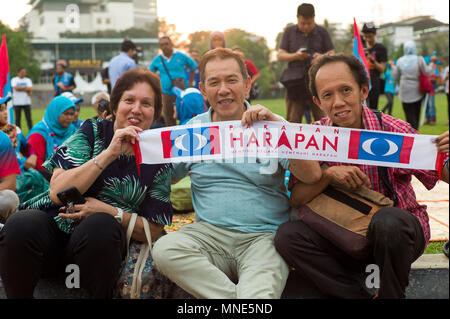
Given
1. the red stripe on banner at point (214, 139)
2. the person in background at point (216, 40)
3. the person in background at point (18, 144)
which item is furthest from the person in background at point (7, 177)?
the person in background at point (216, 40)

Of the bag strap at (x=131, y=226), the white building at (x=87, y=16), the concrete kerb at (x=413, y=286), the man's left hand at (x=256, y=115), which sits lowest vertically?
the concrete kerb at (x=413, y=286)

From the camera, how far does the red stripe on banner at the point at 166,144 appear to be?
2.71 meters

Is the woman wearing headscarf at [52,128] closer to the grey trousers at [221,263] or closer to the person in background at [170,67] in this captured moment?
the grey trousers at [221,263]

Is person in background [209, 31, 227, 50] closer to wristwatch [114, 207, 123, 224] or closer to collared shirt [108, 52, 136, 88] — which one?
collared shirt [108, 52, 136, 88]

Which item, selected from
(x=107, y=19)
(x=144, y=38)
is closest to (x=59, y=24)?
(x=107, y=19)

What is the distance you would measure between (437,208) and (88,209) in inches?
142

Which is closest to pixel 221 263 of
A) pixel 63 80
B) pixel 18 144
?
pixel 18 144

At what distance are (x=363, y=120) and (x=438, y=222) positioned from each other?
6.94 feet

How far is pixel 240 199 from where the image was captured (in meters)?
2.68

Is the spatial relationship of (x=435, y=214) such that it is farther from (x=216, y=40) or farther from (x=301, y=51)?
(x=216, y=40)

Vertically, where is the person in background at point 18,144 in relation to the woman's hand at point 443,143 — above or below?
below

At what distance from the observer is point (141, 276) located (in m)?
2.56

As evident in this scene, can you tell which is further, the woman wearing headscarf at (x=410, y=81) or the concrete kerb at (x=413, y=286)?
the woman wearing headscarf at (x=410, y=81)

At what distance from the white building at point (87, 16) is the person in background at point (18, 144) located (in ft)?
274
